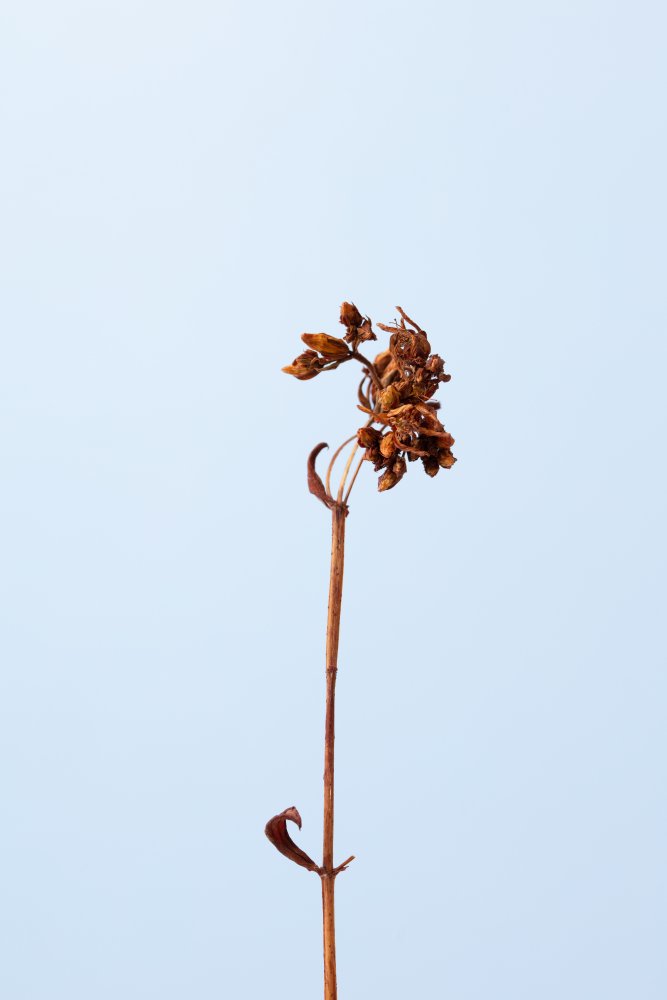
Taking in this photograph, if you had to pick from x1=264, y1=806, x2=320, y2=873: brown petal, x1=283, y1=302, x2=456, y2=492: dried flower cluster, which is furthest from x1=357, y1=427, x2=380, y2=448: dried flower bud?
x1=264, y1=806, x2=320, y2=873: brown petal

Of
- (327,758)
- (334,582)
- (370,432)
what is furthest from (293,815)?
(370,432)

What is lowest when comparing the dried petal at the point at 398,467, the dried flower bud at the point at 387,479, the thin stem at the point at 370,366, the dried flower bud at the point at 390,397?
the dried flower bud at the point at 387,479

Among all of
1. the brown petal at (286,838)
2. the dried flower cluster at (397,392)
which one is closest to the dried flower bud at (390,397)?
the dried flower cluster at (397,392)

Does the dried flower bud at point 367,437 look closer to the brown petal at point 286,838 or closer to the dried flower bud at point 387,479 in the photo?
the dried flower bud at point 387,479

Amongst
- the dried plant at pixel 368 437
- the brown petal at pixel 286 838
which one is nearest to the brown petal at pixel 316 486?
the dried plant at pixel 368 437

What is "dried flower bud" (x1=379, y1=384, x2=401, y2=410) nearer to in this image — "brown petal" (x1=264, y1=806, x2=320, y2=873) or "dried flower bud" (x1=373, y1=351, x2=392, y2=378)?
"dried flower bud" (x1=373, y1=351, x2=392, y2=378)

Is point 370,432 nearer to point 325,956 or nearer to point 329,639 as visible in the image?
point 329,639

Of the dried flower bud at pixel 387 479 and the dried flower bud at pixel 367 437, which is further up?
the dried flower bud at pixel 367 437
